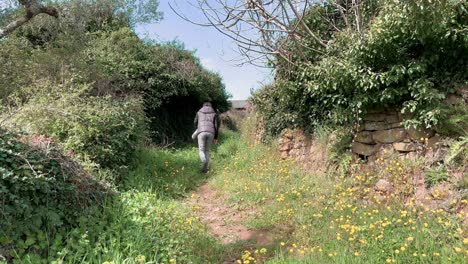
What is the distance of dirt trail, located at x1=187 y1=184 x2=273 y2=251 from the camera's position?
14.1 ft

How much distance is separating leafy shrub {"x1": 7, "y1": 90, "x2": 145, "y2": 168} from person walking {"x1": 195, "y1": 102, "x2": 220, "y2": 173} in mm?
2150

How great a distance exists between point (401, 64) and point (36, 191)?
516 centimetres

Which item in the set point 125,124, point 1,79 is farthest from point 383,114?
point 1,79

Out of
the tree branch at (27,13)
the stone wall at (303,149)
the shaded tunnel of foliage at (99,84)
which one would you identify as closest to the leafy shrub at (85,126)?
the shaded tunnel of foliage at (99,84)

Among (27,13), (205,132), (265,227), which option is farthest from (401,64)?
(27,13)

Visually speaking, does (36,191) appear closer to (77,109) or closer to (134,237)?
(134,237)

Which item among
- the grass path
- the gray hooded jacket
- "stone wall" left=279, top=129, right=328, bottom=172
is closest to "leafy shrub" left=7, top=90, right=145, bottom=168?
the grass path

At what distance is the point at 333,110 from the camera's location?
6266mm

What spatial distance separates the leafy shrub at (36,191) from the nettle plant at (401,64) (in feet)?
14.0

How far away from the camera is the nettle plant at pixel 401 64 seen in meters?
4.66

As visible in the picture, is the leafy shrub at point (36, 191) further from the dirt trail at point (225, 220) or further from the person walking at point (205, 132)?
the person walking at point (205, 132)

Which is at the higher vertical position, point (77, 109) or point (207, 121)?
point (77, 109)

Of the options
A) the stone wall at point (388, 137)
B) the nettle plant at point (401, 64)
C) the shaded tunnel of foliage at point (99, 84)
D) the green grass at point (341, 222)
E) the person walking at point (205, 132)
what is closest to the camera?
the green grass at point (341, 222)

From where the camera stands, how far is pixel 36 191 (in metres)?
3.30
